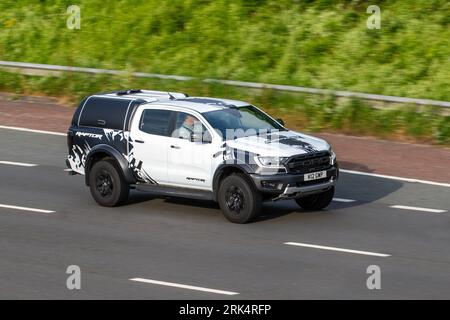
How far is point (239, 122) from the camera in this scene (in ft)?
52.8

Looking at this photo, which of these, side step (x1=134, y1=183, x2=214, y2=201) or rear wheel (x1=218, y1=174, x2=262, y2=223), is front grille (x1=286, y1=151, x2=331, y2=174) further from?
side step (x1=134, y1=183, x2=214, y2=201)

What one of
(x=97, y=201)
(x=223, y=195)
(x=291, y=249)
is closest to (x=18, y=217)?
(x=97, y=201)

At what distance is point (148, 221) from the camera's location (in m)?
15.8

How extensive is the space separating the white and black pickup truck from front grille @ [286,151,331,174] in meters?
0.01

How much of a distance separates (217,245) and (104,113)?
3596 mm

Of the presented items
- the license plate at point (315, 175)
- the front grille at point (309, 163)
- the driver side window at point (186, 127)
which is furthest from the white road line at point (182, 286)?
the driver side window at point (186, 127)

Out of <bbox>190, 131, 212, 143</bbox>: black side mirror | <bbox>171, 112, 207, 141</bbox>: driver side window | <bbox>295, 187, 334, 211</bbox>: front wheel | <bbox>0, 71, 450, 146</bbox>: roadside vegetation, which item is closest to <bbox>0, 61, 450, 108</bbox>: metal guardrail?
<bbox>0, 71, 450, 146</bbox>: roadside vegetation

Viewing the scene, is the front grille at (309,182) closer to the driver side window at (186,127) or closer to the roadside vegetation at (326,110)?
the driver side window at (186,127)

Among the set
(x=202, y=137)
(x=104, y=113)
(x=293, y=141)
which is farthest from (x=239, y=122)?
Answer: (x=104, y=113)

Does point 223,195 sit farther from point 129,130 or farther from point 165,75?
point 165,75

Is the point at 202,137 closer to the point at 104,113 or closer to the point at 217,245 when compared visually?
the point at 104,113

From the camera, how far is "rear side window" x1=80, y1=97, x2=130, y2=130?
16.5m

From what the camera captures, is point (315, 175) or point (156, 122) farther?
point (156, 122)

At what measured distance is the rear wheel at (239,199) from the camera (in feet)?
49.5
